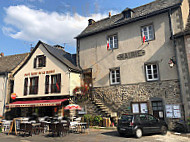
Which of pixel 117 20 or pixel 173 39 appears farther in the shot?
pixel 117 20

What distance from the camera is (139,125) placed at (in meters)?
9.43

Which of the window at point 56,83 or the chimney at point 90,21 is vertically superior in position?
the chimney at point 90,21

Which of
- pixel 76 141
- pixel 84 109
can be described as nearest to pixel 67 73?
pixel 84 109

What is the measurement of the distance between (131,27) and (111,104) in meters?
6.69

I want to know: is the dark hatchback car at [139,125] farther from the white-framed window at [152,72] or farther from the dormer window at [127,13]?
the dormer window at [127,13]

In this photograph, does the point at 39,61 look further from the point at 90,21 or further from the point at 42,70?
the point at 90,21

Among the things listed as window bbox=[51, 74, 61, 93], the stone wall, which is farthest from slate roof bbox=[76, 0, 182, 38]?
the stone wall

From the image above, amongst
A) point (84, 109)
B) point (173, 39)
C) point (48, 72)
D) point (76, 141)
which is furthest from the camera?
point (48, 72)

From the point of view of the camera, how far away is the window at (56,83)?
16.3 m

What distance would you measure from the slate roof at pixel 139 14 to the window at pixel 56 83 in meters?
4.62

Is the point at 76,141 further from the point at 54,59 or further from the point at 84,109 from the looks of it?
the point at 54,59

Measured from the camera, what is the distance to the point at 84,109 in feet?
48.3

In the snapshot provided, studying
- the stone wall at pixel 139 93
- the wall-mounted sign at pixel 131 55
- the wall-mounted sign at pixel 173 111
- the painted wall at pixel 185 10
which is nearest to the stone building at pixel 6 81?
the stone wall at pixel 139 93

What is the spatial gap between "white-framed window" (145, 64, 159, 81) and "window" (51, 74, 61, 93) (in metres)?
7.98
